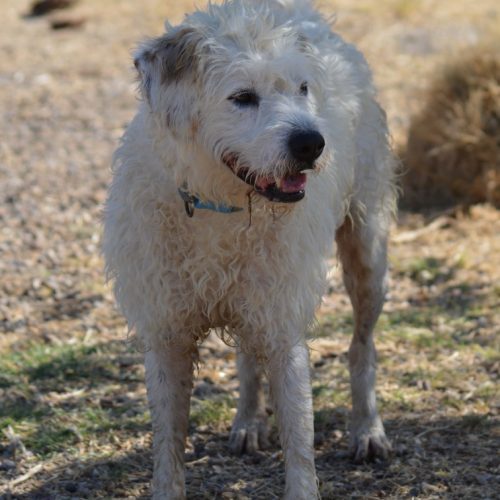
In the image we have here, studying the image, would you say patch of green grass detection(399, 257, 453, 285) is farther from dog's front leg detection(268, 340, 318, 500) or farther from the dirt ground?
dog's front leg detection(268, 340, 318, 500)

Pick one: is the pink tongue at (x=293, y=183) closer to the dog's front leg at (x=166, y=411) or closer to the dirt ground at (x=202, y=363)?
the dog's front leg at (x=166, y=411)

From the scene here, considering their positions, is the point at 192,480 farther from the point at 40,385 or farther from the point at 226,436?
the point at 40,385

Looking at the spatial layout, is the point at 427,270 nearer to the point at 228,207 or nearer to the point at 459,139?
the point at 459,139

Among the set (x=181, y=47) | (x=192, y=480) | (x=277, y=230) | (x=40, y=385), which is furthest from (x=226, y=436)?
(x=181, y=47)

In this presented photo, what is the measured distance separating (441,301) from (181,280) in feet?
11.7

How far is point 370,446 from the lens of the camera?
17.9ft

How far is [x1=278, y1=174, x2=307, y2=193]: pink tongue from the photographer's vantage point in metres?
4.16

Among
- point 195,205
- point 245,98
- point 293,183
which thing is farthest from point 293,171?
point 195,205

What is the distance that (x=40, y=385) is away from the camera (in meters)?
6.17

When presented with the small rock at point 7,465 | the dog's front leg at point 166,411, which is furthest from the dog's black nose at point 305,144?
the small rock at point 7,465

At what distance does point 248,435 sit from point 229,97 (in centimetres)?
202

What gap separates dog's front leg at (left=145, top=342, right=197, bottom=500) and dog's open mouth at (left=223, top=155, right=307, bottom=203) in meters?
0.92

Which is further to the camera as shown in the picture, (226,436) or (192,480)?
(226,436)

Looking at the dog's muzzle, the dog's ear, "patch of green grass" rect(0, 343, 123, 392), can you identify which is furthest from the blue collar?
"patch of green grass" rect(0, 343, 123, 392)
